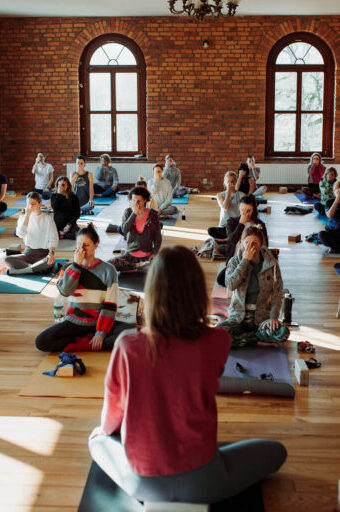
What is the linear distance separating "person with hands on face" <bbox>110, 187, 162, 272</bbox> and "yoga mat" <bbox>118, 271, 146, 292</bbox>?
87mm

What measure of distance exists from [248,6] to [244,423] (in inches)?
397

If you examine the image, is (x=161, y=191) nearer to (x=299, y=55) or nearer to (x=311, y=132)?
(x=311, y=132)

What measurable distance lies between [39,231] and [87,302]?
2470mm

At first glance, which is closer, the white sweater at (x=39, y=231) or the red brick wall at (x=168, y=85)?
the white sweater at (x=39, y=231)

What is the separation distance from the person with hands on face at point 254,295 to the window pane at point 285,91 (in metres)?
9.50

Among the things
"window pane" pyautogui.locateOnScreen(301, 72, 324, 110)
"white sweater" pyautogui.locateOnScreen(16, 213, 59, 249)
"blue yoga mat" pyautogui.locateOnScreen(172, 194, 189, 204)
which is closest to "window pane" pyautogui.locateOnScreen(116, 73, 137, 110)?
"blue yoga mat" pyautogui.locateOnScreen(172, 194, 189, 204)

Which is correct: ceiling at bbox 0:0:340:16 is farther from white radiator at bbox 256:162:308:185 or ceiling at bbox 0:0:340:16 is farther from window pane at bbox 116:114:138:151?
white radiator at bbox 256:162:308:185

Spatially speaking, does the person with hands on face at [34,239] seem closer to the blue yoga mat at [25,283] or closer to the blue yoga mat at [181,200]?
the blue yoga mat at [25,283]

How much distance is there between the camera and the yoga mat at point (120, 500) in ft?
8.96

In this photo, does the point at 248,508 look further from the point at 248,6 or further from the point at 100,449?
the point at 248,6

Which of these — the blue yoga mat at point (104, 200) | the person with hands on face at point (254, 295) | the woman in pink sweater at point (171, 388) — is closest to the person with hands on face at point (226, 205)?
the person with hands on face at point (254, 295)

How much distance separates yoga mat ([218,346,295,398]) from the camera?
3.97m

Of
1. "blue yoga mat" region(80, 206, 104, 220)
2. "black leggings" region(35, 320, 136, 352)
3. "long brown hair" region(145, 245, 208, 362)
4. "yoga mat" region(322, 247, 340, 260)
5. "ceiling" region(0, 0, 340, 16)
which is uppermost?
"ceiling" region(0, 0, 340, 16)

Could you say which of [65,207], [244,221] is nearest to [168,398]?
[244,221]
